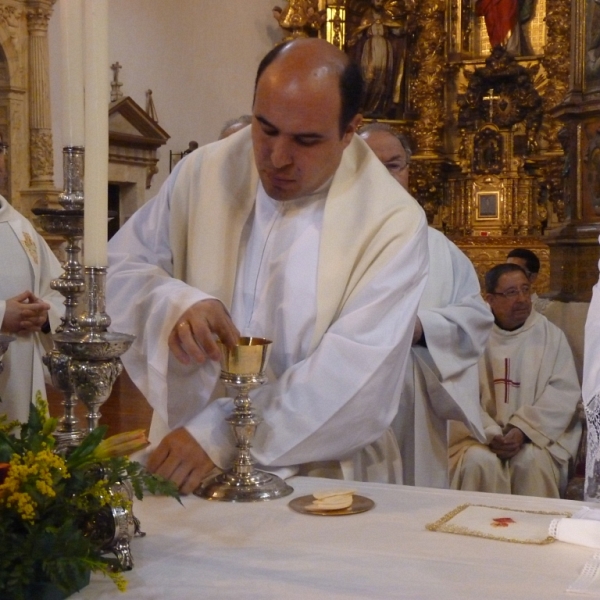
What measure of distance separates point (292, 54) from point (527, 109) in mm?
10496

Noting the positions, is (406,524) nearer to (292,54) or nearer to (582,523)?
(582,523)

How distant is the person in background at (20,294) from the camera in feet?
14.0

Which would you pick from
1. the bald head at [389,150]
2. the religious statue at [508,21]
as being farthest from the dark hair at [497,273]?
the religious statue at [508,21]

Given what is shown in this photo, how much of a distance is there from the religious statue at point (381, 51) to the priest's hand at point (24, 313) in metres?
8.94

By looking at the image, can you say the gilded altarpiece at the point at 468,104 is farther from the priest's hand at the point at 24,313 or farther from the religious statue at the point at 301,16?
the priest's hand at the point at 24,313

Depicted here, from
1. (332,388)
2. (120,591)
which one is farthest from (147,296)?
(120,591)

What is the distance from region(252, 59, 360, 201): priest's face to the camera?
215cm

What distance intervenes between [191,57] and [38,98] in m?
3.14

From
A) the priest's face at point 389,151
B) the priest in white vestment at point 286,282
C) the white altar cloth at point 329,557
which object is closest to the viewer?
the white altar cloth at point 329,557

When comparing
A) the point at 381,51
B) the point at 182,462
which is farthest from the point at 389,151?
the point at 381,51

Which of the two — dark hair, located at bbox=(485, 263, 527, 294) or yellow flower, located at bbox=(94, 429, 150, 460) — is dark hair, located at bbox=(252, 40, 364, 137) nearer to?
yellow flower, located at bbox=(94, 429, 150, 460)

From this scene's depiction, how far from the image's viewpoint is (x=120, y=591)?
52.6 inches

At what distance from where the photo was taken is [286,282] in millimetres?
2338

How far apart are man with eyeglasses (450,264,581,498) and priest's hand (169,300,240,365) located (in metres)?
2.87
